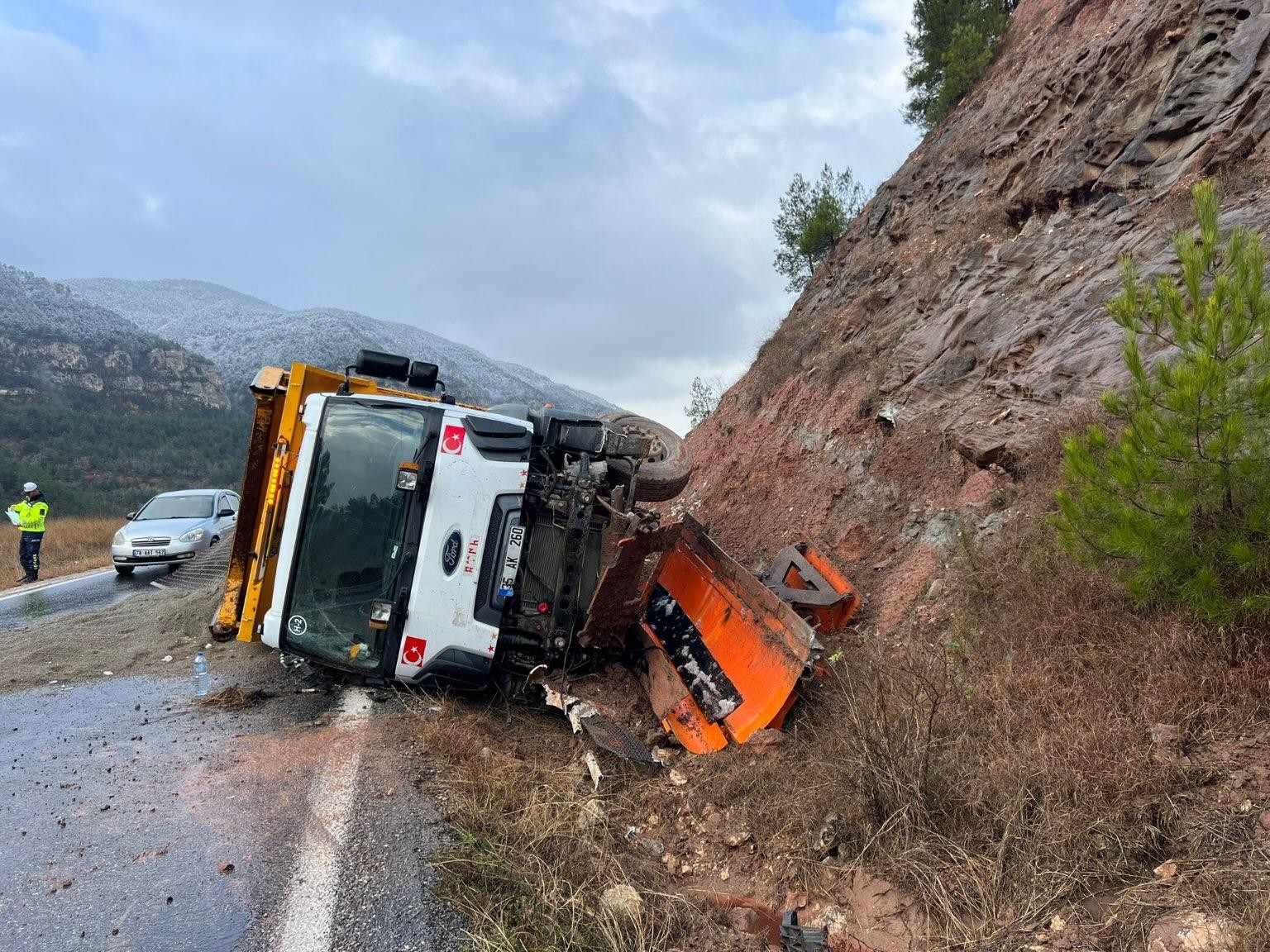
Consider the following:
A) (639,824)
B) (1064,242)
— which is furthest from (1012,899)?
(1064,242)

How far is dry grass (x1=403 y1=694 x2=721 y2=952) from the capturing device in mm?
2693

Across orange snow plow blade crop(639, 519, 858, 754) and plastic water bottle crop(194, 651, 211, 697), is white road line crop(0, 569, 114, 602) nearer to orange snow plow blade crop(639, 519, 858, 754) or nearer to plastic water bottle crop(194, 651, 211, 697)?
plastic water bottle crop(194, 651, 211, 697)

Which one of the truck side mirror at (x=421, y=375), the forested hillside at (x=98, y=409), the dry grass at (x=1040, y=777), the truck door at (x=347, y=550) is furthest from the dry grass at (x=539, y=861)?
the forested hillside at (x=98, y=409)

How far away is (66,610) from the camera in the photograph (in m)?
9.16

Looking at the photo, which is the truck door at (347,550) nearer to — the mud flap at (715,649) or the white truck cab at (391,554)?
the white truck cab at (391,554)

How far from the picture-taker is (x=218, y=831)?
11.2 ft

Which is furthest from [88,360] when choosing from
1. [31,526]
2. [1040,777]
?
[1040,777]

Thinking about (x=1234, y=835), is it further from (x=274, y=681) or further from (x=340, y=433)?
(x=274, y=681)

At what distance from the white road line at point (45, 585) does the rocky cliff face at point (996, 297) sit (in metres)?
9.80

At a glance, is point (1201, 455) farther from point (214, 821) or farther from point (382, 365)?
point (382, 365)

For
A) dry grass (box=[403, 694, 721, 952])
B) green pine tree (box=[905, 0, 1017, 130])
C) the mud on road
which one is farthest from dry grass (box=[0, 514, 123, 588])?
green pine tree (box=[905, 0, 1017, 130])

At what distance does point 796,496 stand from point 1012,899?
19.1ft

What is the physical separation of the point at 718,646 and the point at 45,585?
1223 cm

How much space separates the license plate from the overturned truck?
0.01 m
